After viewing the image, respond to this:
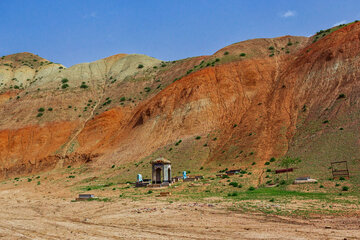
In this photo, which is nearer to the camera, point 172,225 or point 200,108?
point 172,225

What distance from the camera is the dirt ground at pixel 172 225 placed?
31.6ft

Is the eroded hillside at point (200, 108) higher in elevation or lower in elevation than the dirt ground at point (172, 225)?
higher

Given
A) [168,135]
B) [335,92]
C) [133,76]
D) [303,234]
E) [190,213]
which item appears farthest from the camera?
[133,76]

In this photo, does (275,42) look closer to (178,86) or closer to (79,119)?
(178,86)

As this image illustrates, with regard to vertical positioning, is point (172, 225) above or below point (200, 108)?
below

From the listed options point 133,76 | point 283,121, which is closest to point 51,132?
point 133,76

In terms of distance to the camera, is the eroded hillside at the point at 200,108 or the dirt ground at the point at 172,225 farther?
the eroded hillside at the point at 200,108

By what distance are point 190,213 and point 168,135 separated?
2794 centimetres

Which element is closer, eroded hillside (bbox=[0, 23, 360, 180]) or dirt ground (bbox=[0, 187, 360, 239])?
dirt ground (bbox=[0, 187, 360, 239])

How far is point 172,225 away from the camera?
37.2 ft

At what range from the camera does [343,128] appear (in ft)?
97.3

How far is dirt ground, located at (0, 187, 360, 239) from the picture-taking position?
31.6 feet

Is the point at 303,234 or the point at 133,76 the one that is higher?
the point at 133,76

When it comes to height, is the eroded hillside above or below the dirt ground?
above
